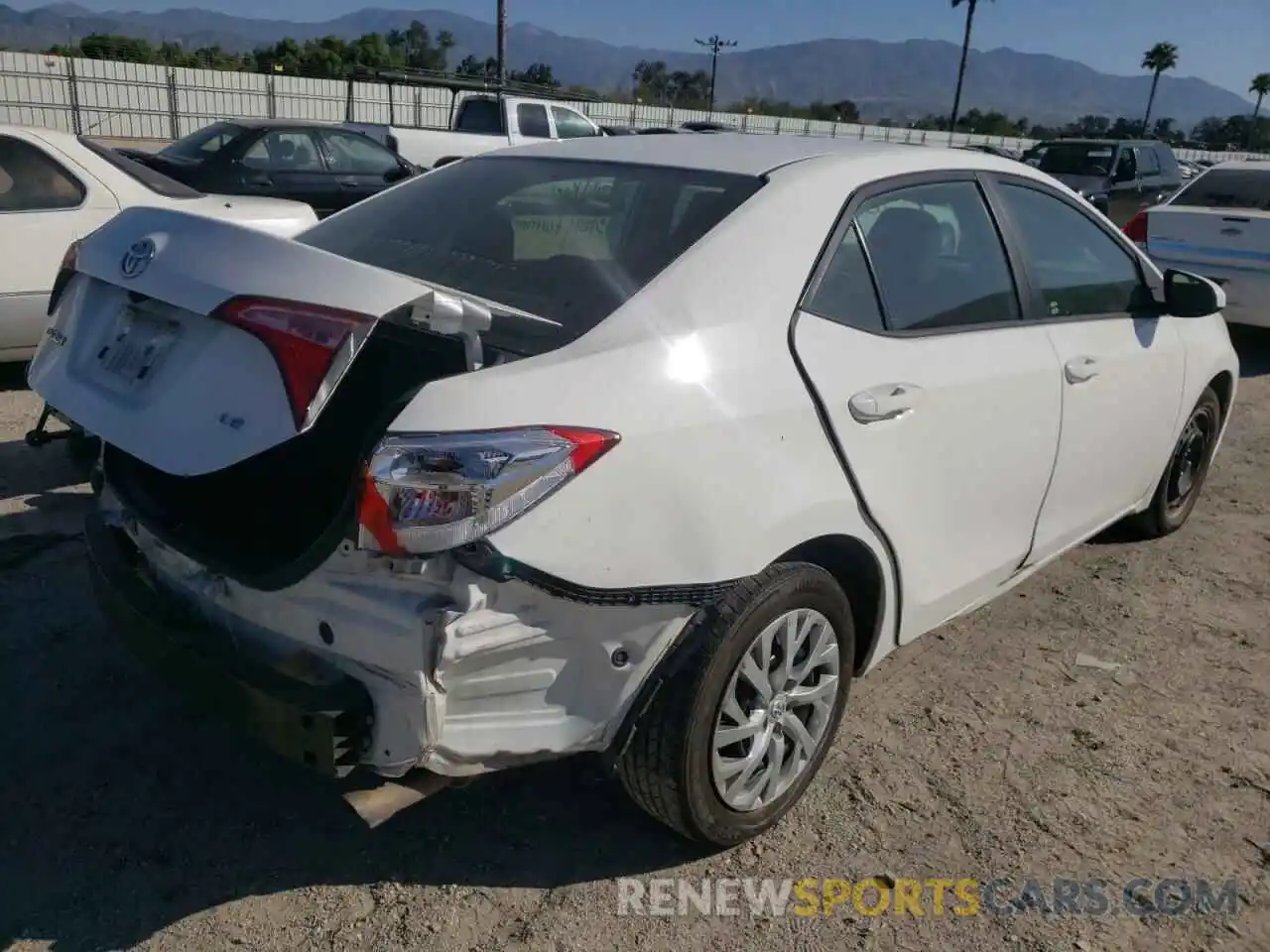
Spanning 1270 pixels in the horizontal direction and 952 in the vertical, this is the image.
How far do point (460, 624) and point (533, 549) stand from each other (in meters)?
0.20

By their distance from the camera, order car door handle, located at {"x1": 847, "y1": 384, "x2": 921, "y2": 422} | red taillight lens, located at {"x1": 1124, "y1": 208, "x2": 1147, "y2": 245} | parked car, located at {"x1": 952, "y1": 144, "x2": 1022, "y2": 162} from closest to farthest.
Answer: car door handle, located at {"x1": 847, "y1": 384, "x2": 921, "y2": 422} → parked car, located at {"x1": 952, "y1": 144, "x2": 1022, "y2": 162} → red taillight lens, located at {"x1": 1124, "y1": 208, "x2": 1147, "y2": 245}

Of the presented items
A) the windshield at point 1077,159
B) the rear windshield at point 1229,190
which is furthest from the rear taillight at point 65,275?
the windshield at point 1077,159

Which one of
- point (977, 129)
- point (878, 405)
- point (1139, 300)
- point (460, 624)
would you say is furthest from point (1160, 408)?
point (977, 129)

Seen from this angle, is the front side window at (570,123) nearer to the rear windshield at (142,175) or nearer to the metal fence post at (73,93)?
the rear windshield at (142,175)

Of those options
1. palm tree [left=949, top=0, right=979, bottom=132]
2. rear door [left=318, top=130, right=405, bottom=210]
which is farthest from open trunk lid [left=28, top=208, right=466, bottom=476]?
palm tree [left=949, top=0, right=979, bottom=132]

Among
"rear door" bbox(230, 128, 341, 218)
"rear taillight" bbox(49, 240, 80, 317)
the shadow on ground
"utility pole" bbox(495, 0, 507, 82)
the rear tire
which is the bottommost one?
the shadow on ground

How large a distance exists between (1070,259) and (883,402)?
142cm

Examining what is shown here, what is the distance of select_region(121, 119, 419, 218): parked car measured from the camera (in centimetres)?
1055

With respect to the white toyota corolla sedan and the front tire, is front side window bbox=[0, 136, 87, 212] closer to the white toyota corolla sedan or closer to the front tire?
the white toyota corolla sedan

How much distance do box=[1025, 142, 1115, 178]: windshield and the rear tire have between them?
484 inches

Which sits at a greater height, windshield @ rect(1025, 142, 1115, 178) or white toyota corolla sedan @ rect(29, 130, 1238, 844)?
windshield @ rect(1025, 142, 1115, 178)

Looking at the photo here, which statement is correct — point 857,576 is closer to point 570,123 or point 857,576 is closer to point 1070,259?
point 1070,259

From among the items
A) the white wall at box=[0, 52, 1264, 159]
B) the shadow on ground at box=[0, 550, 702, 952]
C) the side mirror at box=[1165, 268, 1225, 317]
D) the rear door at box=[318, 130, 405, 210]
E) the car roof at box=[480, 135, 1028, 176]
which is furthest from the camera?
the white wall at box=[0, 52, 1264, 159]

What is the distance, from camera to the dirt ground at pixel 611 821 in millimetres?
2365
